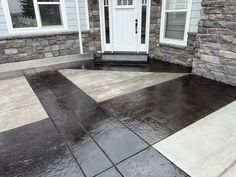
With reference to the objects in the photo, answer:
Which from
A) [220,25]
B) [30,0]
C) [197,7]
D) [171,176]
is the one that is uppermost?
[30,0]

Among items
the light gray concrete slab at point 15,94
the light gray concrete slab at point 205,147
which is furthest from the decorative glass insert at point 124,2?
the light gray concrete slab at point 205,147

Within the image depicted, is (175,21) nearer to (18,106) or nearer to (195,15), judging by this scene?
(195,15)

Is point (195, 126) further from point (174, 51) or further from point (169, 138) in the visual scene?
point (174, 51)

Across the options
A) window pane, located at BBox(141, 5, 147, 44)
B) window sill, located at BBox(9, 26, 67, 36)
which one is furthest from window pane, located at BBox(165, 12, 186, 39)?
window sill, located at BBox(9, 26, 67, 36)

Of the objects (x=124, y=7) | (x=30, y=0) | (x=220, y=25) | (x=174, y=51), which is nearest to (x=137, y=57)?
(x=174, y=51)

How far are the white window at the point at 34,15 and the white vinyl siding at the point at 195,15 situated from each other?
359cm

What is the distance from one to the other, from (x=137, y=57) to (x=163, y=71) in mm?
1241

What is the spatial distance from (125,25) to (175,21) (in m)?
1.53

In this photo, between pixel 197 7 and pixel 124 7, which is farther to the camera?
pixel 124 7

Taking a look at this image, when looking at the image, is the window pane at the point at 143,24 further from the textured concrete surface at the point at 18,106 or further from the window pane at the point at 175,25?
the textured concrete surface at the point at 18,106

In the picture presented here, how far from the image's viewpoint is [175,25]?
509 cm

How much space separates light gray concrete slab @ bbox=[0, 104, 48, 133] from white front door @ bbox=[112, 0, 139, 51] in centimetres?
372

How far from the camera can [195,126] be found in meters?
2.34

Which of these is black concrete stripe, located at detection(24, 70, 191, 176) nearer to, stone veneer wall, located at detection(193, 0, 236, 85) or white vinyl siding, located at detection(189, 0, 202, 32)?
stone veneer wall, located at detection(193, 0, 236, 85)
